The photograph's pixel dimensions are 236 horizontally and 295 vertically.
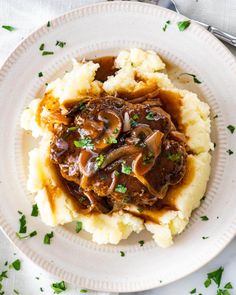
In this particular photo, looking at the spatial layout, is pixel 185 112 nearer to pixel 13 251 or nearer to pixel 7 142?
pixel 7 142

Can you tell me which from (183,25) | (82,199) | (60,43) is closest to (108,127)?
(82,199)

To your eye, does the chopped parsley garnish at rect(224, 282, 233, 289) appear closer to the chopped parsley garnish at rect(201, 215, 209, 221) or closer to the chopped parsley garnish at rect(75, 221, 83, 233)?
the chopped parsley garnish at rect(201, 215, 209, 221)

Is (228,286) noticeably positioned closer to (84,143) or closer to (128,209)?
(128,209)

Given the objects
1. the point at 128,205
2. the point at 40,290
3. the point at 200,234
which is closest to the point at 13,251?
the point at 40,290

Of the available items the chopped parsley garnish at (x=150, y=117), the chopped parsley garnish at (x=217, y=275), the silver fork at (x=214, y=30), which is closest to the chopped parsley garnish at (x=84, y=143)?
the chopped parsley garnish at (x=150, y=117)

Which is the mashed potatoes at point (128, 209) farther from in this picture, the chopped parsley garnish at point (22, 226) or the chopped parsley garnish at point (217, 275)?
the chopped parsley garnish at point (217, 275)

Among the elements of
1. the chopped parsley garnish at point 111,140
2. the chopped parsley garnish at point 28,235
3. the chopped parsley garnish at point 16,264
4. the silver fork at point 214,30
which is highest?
the silver fork at point 214,30
